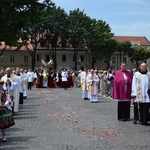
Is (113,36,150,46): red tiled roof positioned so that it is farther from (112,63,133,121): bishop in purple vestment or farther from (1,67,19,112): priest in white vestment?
(112,63,133,121): bishop in purple vestment

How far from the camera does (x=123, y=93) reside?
531 inches

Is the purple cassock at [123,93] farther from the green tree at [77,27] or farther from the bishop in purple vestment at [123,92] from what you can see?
the green tree at [77,27]

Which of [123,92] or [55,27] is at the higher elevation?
[55,27]

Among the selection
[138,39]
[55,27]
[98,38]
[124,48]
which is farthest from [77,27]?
[138,39]

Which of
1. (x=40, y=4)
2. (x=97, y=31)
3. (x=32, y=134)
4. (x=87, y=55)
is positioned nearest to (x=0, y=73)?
(x=40, y=4)

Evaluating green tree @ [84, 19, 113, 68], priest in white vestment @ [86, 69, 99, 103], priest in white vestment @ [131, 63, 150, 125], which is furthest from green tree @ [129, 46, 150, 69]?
priest in white vestment @ [131, 63, 150, 125]

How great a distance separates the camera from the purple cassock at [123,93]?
13398 mm

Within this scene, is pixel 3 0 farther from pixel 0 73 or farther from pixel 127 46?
pixel 127 46

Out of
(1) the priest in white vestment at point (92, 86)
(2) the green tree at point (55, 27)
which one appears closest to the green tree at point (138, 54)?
(2) the green tree at point (55, 27)

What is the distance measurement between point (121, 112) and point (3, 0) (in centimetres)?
1153

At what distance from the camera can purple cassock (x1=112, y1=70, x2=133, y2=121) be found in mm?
13398

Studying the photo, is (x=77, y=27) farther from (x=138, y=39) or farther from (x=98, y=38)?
(x=138, y=39)

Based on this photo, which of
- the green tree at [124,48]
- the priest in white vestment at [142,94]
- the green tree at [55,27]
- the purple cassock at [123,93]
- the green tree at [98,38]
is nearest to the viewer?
the priest in white vestment at [142,94]

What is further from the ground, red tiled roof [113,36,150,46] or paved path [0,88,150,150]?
red tiled roof [113,36,150,46]
